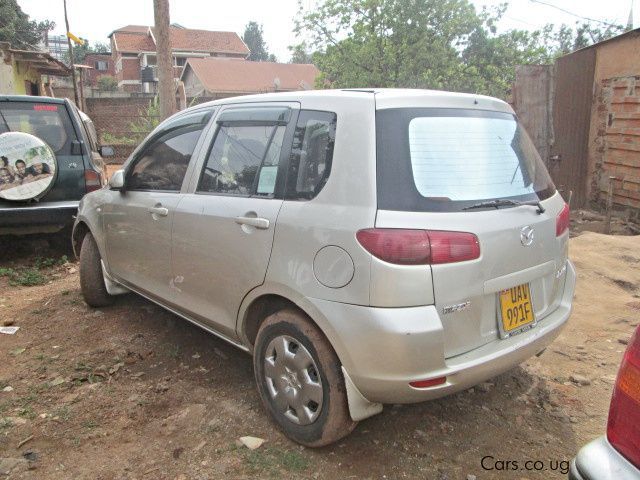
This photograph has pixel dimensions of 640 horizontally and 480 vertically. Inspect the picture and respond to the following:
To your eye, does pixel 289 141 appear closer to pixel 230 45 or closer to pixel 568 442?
pixel 568 442

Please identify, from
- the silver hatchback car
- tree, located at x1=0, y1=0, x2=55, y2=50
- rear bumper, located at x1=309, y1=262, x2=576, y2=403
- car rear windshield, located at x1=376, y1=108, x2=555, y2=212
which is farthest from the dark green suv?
tree, located at x1=0, y1=0, x2=55, y2=50

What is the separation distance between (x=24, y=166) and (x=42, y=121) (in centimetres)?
67

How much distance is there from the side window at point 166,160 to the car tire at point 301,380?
1.26m

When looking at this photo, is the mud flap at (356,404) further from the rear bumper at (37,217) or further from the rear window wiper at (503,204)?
the rear bumper at (37,217)

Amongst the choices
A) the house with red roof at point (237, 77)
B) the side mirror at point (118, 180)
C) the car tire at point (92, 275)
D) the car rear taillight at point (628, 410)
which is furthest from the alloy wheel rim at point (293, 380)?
the house with red roof at point (237, 77)

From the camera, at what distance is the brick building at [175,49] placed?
152 ft

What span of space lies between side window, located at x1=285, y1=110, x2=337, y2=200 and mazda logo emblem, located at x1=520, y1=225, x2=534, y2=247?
917mm

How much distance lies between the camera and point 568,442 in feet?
8.55

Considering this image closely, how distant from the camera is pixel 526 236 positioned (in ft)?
7.77

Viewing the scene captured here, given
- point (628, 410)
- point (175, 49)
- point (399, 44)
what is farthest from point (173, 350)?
point (175, 49)

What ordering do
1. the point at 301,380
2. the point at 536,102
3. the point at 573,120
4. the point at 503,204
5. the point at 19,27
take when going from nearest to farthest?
the point at 503,204 < the point at 301,380 < the point at 536,102 < the point at 573,120 < the point at 19,27

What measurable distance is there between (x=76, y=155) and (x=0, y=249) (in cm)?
162

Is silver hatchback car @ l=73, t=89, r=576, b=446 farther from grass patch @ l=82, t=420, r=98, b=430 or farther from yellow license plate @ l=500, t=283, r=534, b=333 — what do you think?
grass patch @ l=82, t=420, r=98, b=430

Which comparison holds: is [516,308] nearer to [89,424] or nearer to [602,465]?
[602,465]
